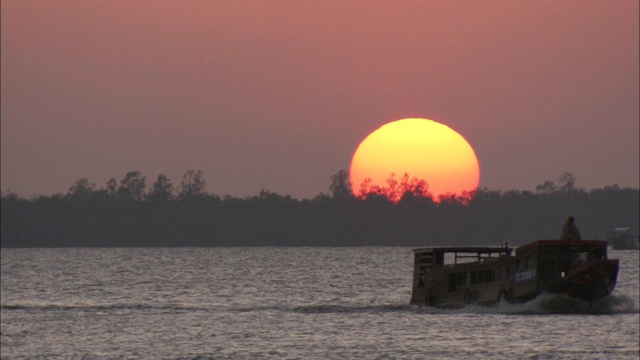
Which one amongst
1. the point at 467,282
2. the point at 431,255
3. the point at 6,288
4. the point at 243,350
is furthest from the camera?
the point at 6,288

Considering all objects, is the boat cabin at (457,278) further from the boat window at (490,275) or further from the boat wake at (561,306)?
the boat wake at (561,306)

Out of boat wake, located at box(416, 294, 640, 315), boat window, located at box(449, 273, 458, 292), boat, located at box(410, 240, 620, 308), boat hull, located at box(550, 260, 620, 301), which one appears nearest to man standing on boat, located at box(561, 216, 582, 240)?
boat, located at box(410, 240, 620, 308)

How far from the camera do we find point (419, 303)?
7738 cm

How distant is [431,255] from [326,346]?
2282 centimetres

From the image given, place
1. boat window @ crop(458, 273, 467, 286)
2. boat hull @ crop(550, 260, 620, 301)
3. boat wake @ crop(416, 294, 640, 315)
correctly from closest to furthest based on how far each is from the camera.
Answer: boat hull @ crop(550, 260, 620, 301)
boat wake @ crop(416, 294, 640, 315)
boat window @ crop(458, 273, 467, 286)

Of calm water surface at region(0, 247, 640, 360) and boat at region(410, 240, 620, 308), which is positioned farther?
boat at region(410, 240, 620, 308)

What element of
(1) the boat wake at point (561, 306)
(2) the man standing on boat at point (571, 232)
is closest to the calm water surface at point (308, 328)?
(1) the boat wake at point (561, 306)

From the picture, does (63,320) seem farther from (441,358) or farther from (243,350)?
(441,358)

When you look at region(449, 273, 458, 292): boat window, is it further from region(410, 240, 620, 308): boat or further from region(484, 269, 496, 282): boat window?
region(484, 269, 496, 282): boat window

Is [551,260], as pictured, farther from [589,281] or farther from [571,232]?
[571,232]

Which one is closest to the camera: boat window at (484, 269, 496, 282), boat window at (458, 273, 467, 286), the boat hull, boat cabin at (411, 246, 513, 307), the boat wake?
the boat hull

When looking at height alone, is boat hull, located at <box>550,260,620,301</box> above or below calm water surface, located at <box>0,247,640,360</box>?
above

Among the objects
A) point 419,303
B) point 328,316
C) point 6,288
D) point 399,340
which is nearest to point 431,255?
point 419,303

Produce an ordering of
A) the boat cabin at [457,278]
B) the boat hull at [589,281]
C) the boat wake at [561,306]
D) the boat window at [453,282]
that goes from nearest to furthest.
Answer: the boat hull at [589,281]
the boat wake at [561,306]
the boat cabin at [457,278]
the boat window at [453,282]
